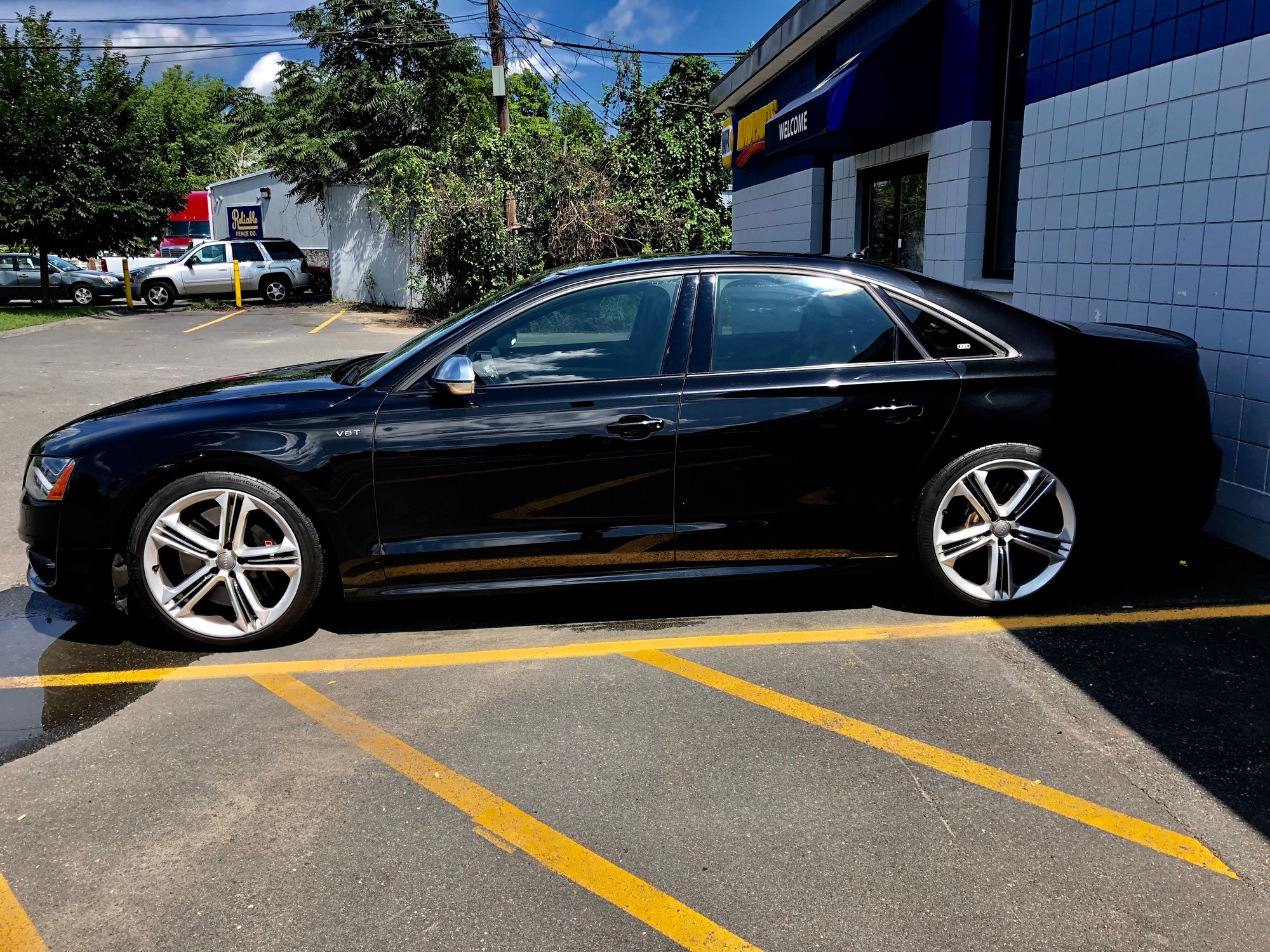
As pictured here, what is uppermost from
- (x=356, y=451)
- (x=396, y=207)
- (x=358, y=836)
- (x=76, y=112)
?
(x=76, y=112)

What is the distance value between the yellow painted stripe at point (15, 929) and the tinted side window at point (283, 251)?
90.4 feet

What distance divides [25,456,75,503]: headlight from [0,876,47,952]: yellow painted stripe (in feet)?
6.37

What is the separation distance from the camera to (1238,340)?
5.61m

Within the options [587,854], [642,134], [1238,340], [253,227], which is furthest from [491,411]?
[253,227]

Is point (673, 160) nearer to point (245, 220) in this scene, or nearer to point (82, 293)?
point (82, 293)

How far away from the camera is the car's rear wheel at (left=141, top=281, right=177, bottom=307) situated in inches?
1048

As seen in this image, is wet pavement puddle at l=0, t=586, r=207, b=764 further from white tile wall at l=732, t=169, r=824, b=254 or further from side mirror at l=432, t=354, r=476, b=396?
white tile wall at l=732, t=169, r=824, b=254

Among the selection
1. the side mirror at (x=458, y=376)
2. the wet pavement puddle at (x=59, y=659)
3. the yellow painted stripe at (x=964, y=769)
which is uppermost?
the side mirror at (x=458, y=376)

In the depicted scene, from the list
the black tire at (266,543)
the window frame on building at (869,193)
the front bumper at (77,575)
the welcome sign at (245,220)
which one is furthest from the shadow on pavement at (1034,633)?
the welcome sign at (245,220)

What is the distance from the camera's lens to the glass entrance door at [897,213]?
10703mm

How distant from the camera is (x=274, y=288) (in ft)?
92.3

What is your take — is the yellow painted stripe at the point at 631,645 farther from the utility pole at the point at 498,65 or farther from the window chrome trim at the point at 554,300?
the utility pole at the point at 498,65

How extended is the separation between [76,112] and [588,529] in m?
22.8

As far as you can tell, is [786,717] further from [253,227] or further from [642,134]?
[253,227]
